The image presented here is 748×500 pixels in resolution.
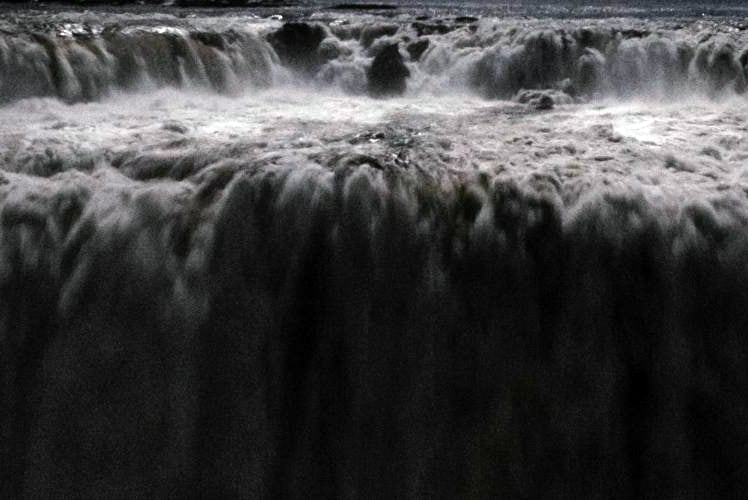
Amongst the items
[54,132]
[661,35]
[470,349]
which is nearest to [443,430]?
[470,349]

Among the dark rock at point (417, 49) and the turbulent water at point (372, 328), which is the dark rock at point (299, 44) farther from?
the turbulent water at point (372, 328)

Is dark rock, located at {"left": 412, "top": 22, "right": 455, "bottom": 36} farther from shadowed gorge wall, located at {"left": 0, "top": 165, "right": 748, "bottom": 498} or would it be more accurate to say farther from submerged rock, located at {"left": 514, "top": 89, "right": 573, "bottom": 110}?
shadowed gorge wall, located at {"left": 0, "top": 165, "right": 748, "bottom": 498}

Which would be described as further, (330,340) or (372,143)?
(372,143)

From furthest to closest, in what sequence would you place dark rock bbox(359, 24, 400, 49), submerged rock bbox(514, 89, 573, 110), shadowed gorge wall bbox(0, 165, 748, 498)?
dark rock bbox(359, 24, 400, 49) → submerged rock bbox(514, 89, 573, 110) → shadowed gorge wall bbox(0, 165, 748, 498)

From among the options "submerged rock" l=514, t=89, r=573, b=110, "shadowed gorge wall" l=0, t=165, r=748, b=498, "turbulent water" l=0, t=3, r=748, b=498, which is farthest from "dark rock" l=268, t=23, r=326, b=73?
"shadowed gorge wall" l=0, t=165, r=748, b=498

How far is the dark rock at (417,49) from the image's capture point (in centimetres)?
1002

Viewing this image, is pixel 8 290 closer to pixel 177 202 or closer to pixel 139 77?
pixel 177 202

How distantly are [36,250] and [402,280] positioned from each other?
211 cm

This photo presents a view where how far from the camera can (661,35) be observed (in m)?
9.79

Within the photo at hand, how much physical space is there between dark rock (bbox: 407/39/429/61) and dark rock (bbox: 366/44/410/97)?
0.17 metres

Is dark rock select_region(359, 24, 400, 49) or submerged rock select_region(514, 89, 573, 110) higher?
dark rock select_region(359, 24, 400, 49)

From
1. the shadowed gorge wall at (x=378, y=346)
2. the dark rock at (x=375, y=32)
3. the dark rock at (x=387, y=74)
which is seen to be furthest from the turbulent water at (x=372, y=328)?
the dark rock at (x=375, y=32)

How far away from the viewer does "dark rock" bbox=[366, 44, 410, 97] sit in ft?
31.3

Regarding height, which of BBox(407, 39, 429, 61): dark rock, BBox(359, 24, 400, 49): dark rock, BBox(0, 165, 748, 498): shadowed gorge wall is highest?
BBox(359, 24, 400, 49): dark rock
